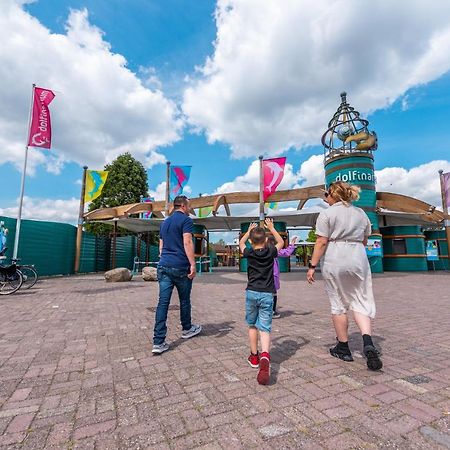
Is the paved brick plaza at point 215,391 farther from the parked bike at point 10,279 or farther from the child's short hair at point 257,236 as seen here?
the parked bike at point 10,279

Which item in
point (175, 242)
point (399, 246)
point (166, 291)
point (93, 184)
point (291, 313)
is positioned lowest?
point (291, 313)

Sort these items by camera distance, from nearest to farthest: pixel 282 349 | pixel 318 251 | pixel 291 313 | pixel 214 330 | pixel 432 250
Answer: pixel 318 251, pixel 282 349, pixel 214 330, pixel 291 313, pixel 432 250

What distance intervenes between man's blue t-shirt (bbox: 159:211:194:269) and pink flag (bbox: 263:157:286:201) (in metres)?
10.9

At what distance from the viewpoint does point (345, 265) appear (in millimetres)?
2980

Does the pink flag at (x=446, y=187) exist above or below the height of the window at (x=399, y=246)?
above

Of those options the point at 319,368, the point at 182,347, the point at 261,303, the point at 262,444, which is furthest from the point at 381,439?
the point at 182,347

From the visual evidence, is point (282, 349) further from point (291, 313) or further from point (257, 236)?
point (291, 313)

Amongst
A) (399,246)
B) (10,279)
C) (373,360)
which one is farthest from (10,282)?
(399,246)

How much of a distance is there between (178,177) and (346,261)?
12334mm

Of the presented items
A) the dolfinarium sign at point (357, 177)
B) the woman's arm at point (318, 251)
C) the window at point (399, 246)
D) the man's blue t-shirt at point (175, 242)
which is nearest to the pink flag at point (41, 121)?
the man's blue t-shirt at point (175, 242)

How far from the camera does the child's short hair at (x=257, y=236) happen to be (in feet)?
9.75

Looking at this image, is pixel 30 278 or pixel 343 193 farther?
pixel 30 278

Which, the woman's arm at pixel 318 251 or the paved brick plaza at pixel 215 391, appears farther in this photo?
the woman's arm at pixel 318 251

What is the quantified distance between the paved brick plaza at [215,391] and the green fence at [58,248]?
9.68m
